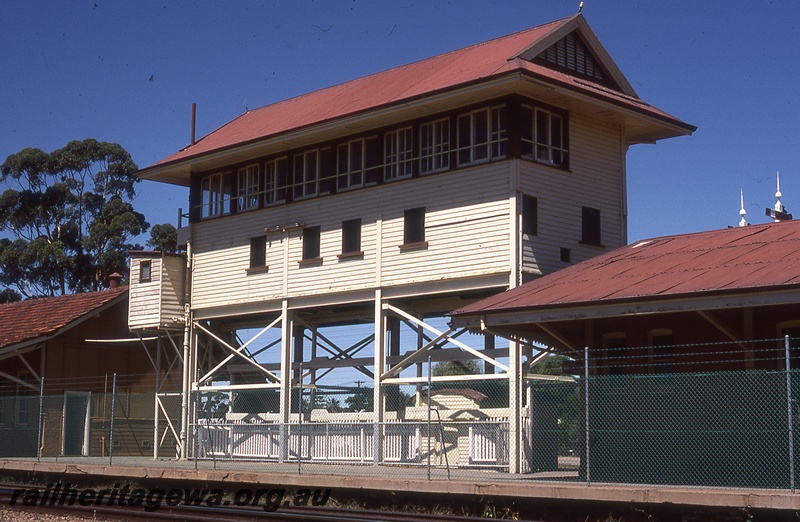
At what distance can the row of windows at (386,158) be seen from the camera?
1083 inches

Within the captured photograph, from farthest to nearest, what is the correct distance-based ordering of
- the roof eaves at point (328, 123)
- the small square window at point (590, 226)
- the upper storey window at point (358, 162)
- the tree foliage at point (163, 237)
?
the tree foliage at point (163, 237) < the upper storey window at point (358, 162) < the small square window at point (590, 226) < the roof eaves at point (328, 123)

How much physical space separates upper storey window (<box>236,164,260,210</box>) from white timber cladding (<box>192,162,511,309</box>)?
374mm

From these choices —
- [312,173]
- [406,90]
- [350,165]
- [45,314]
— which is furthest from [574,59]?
[45,314]

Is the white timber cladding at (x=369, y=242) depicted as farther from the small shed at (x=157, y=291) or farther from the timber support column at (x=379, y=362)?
the timber support column at (x=379, y=362)

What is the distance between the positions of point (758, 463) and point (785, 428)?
33.5 inches

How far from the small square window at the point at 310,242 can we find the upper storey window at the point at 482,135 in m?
5.42

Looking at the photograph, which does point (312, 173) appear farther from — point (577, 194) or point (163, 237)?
point (163, 237)

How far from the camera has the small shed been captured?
1358 inches

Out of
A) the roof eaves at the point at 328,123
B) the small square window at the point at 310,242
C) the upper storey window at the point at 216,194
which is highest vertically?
the roof eaves at the point at 328,123

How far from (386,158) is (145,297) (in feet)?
32.8

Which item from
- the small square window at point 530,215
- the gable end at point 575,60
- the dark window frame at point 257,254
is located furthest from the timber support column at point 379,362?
the gable end at point 575,60

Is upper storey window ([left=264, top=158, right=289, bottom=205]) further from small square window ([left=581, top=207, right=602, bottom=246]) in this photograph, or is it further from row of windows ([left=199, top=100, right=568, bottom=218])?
small square window ([left=581, top=207, right=602, bottom=246])

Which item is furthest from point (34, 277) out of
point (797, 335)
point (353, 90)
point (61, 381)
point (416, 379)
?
point (797, 335)

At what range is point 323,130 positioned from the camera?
1195 inches
